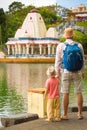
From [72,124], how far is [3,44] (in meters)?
70.9

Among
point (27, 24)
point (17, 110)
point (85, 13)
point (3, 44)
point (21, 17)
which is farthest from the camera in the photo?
point (85, 13)

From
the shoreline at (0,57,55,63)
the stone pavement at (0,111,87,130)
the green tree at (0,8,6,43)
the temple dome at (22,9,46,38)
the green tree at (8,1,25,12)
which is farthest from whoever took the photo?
the green tree at (8,1,25,12)

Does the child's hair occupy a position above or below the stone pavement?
above

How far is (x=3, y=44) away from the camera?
77875 millimetres

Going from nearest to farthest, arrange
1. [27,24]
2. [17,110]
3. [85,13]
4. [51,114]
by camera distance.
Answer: [51,114] → [17,110] → [27,24] → [85,13]

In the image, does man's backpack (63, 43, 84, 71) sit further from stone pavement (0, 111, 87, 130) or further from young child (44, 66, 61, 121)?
stone pavement (0, 111, 87, 130)

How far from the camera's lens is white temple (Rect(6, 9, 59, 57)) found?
6544cm

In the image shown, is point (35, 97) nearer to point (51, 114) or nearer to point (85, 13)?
point (51, 114)

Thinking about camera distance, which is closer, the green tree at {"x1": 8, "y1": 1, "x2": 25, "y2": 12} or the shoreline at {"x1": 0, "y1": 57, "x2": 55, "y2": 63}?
A: the shoreline at {"x1": 0, "y1": 57, "x2": 55, "y2": 63}

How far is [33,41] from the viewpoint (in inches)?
2606

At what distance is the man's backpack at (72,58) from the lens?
7.73 metres

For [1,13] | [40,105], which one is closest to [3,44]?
[1,13]

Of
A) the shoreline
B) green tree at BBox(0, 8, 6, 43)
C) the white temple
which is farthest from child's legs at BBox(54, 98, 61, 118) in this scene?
green tree at BBox(0, 8, 6, 43)

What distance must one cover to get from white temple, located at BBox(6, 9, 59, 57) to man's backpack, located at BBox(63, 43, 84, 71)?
55064 millimetres
